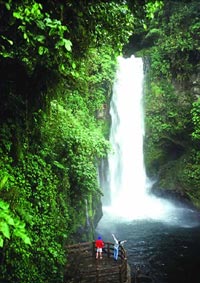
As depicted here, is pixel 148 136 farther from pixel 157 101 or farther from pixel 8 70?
pixel 8 70

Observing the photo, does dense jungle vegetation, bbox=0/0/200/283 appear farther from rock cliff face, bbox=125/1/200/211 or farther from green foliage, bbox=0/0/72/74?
rock cliff face, bbox=125/1/200/211

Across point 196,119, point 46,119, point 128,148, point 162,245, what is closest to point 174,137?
point 196,119

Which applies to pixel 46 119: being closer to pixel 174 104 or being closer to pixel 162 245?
pixel 162 245

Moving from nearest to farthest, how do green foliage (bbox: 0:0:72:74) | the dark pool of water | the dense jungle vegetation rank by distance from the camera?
1. green foliage (bbox: 0:0:72:74)
2. the dense jungle vegetation
3. the dark pool of water

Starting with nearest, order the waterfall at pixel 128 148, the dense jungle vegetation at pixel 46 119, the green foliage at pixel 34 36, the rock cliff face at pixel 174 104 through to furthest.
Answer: the green foliage at pixel 34 36, the dense jungle vegetation at pixel 46 119, the rock cliff face at pixel 174 104, the waterfall at pixel 128 148

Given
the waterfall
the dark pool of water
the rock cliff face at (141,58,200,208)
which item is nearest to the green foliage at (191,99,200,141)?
the rock cliff face at (141,58,200,208)

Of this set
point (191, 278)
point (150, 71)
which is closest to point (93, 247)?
point (191, 278)

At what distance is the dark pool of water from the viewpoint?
15859 millimetres

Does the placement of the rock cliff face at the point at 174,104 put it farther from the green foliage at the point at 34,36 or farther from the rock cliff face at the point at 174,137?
the green foliage at the point at 34,36

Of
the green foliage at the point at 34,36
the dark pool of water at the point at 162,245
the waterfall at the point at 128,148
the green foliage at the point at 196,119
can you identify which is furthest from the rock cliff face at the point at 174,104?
the green foliage at the point at 34,36

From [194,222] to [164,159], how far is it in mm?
6754

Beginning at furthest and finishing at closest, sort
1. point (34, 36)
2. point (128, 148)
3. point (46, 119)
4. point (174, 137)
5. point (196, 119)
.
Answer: point (128, 148) < point (174, 137) < point (196, 119) < point (46, 119) < point (34, 36)

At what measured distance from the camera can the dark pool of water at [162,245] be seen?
52.0 ft

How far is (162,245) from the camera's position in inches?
746
